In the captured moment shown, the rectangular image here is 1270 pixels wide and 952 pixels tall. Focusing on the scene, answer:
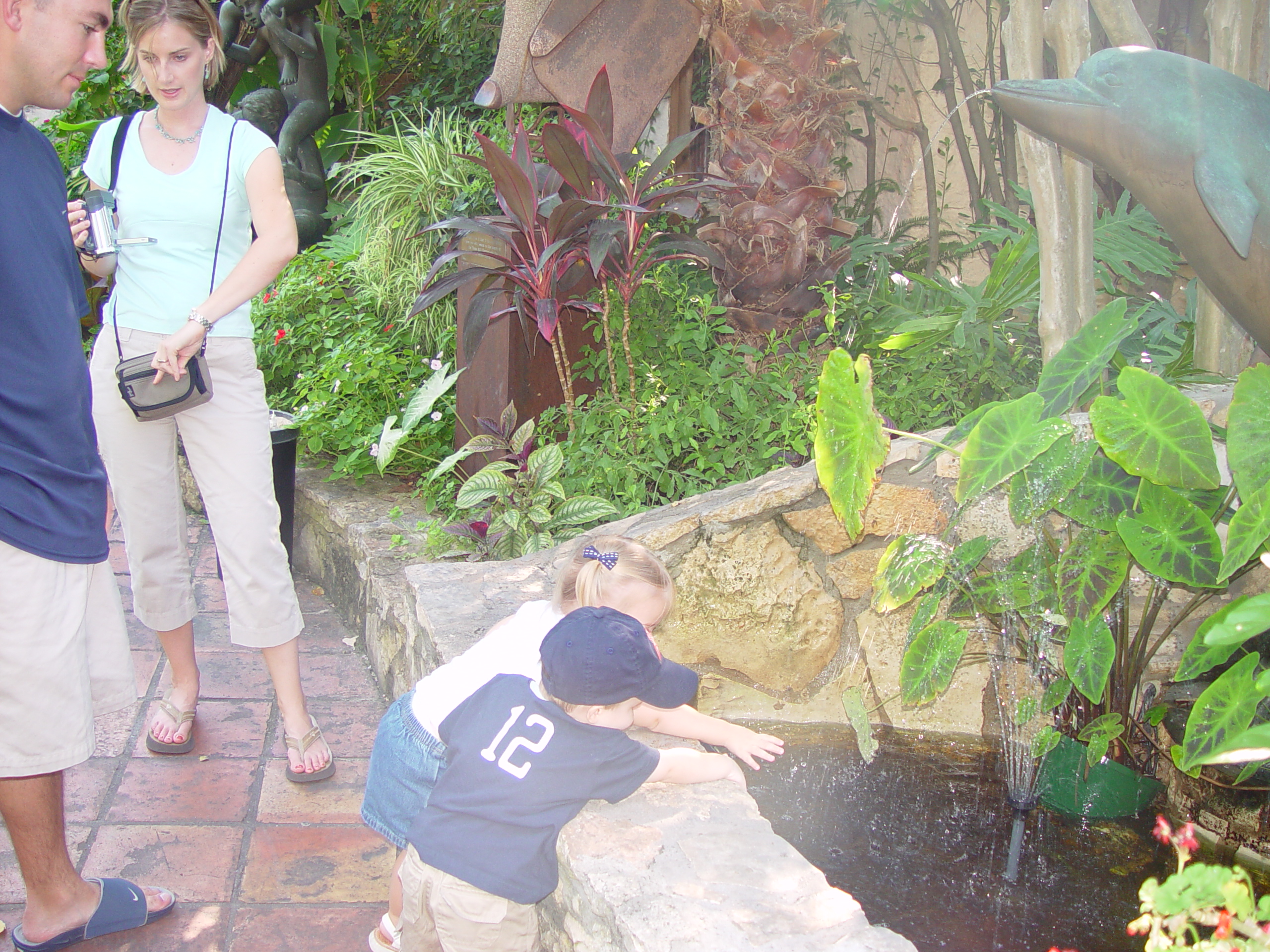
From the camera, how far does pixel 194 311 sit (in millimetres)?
2414

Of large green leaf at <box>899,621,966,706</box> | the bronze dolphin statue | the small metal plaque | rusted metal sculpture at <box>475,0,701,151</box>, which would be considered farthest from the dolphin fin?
rusted metal sculpture at <box>475,0,701,151</box>

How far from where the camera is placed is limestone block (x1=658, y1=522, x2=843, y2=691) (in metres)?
2.88

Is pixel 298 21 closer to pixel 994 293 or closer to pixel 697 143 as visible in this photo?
pixel 697 143

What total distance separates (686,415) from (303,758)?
1.68 m

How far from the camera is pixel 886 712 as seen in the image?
2984mm

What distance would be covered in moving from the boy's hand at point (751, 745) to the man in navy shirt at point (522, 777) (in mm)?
240

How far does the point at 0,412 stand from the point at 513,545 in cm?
174

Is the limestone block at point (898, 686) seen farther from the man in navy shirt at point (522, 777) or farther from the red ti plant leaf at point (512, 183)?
the red ti plant leaf at point (512, 183)

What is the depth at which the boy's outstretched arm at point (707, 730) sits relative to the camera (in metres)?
1.98

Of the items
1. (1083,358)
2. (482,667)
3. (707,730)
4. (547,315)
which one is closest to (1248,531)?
(1083,358)

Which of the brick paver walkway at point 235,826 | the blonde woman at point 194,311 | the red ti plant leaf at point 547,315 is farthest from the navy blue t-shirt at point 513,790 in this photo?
the red ti plant leaf at point 547,315

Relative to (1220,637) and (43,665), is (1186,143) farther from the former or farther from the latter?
(43,665)

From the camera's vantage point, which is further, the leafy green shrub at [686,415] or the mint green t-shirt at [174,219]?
the leafy green shrub at [686,415]

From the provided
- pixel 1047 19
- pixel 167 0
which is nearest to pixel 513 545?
pixel 167 0
